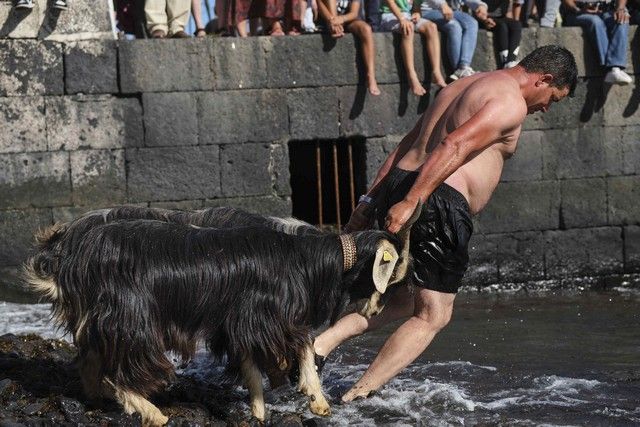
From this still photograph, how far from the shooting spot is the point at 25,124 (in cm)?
1117

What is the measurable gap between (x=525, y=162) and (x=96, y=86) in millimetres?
4564

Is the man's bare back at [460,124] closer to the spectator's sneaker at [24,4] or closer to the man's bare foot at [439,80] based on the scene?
the man's bare foot at [439,80]

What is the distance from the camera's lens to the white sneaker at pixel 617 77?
40.5 feet

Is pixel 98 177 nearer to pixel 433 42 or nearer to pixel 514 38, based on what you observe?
pixel 433 42

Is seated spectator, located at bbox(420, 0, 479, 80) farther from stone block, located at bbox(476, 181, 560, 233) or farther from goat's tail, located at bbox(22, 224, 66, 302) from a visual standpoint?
goat's tail, located at bbox(22, 224, 66, 302)

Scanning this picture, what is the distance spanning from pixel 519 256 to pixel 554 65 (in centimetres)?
597

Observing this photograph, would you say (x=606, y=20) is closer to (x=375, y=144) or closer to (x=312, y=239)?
(x=375, y=144)

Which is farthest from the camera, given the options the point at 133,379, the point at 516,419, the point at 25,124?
the point at 25,124

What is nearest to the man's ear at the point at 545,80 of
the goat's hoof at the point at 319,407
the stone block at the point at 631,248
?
the goat's hoof at the point at 319,407

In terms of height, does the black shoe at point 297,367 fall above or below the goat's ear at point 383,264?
below

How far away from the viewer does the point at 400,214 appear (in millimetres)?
6359

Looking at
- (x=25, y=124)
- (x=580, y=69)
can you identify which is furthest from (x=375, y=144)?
(x=25, y=124)

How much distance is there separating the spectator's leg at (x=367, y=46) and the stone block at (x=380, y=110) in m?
0.15

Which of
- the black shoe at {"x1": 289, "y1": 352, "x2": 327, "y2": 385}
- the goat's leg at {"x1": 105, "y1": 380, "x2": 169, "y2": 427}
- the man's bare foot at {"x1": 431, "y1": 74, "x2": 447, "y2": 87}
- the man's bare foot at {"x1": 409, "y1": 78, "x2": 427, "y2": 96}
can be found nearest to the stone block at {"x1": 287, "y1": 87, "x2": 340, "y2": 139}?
the man's bare foot at {"x1": 409, "y1": 78, "x2": 427, "y2": 96}
